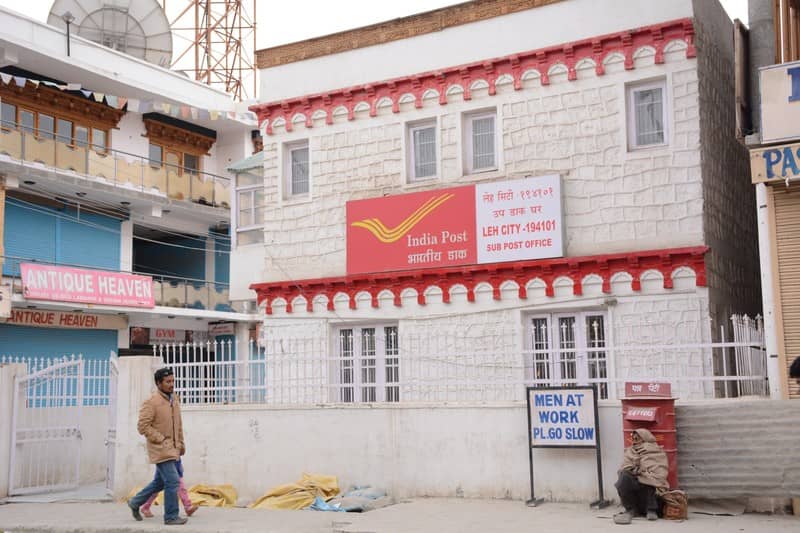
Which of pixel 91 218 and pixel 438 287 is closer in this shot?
pixel 438 287

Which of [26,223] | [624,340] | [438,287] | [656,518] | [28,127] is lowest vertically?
[656,518]

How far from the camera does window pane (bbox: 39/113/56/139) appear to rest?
98.2 feet

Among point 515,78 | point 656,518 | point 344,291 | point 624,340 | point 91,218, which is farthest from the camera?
point 91,218

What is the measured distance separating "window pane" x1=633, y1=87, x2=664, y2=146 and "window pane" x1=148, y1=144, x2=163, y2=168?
71.2ft

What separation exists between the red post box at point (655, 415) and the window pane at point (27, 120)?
23485 millimetres

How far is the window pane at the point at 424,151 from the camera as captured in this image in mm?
18328

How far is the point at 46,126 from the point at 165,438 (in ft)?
70.6

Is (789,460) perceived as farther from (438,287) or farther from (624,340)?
(438,287)

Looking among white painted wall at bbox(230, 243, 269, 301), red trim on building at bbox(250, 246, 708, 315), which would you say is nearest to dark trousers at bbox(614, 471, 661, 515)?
red trim on building at bbox(250, 246, 708, 315)

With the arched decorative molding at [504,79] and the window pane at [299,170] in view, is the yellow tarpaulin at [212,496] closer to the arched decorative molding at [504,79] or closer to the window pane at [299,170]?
the window pane at [299,170]

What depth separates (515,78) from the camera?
17.3 meters

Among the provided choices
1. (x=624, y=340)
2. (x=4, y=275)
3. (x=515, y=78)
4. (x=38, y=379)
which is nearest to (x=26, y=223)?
(x=4, y=275)

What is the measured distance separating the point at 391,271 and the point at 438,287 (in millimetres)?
1023

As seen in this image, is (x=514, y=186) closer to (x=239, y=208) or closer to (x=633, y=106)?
(x=633, y=106)
